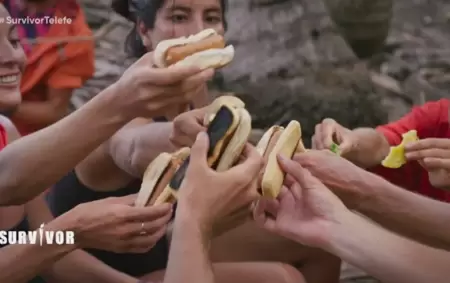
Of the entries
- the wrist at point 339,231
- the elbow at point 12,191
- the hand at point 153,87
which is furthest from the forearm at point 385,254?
the elbow at point 12,191

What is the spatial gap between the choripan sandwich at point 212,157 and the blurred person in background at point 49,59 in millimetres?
136

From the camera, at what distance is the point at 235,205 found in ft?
2.10

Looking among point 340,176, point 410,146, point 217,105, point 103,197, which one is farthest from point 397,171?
point 103,197

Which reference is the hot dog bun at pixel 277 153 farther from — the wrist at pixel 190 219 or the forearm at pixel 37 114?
the forearm at pixel 37 114

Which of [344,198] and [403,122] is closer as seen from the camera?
[344,198]

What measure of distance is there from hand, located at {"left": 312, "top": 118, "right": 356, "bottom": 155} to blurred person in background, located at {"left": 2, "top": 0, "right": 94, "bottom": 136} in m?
0.30

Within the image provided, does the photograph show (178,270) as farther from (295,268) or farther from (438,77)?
(438,77)

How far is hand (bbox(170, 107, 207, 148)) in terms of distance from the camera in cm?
73

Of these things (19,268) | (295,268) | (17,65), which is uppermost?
(17,65)

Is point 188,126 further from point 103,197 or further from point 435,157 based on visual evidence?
point 435,157

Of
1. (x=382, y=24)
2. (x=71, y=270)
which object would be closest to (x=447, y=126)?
(x=382, y=24)

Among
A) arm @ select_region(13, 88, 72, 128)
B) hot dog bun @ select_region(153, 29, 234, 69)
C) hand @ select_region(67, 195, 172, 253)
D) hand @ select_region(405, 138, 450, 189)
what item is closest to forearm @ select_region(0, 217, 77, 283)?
hand @ select_region(67, 195, 172, 253)

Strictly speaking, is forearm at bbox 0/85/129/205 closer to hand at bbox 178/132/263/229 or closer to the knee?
hand at bbox 178/132/263/229

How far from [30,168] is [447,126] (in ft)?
1.79
